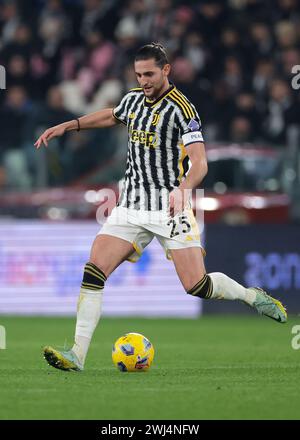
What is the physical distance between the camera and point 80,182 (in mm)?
18250

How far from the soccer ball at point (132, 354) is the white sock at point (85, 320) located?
0.89ft

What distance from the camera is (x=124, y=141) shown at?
17797 mm

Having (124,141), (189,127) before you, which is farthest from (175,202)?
(124,141)

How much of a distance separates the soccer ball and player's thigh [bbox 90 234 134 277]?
1.73 ft

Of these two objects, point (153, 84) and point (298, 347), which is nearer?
point (153, 84)

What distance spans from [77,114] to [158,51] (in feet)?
29.8

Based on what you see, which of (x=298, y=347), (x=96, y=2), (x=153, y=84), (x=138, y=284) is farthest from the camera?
(x=96, y=2)

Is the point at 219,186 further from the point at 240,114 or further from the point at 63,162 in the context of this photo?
the point at 63,162

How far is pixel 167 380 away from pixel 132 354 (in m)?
0.59

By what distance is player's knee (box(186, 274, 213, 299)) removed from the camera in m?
9.38

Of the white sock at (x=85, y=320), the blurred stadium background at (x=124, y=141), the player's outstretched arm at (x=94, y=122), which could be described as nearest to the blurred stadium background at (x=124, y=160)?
the blurred stadium background at (x=124, y=141)

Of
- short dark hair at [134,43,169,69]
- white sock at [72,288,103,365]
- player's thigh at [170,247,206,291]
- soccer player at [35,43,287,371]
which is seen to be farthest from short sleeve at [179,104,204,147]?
white sock at [72,288,103,365]
